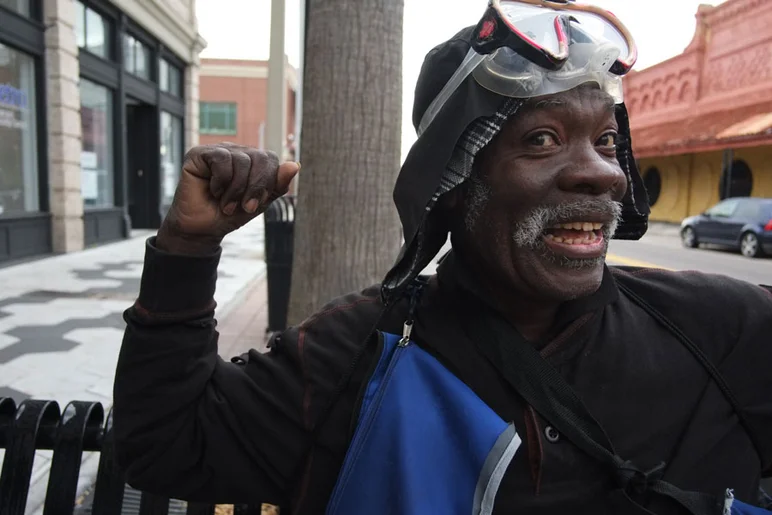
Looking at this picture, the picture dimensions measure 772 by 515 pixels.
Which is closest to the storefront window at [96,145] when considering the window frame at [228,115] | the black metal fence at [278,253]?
the black metal fence at [278,253]

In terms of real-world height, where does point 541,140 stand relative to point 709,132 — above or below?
below

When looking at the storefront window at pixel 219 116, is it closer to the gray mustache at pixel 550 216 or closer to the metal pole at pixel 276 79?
the metal pole at pixel 276 79

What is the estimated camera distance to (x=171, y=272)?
124cm

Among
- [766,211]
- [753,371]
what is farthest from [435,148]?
[766,211]

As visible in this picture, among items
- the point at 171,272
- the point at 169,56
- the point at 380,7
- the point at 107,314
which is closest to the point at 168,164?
the point at 169,56

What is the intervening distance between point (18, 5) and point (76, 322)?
5986 mm

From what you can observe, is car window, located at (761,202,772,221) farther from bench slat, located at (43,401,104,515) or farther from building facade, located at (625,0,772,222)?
bench slat, located at (43,401,104,515)

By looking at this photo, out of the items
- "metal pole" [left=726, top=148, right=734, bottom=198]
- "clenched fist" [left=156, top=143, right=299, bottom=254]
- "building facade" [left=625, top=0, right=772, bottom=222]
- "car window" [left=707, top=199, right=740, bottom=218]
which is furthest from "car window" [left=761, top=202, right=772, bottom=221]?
"clenched fist" [left=156, top=143, right=299, bottom=254]

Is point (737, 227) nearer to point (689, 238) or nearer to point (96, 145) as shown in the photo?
point (689, 238)

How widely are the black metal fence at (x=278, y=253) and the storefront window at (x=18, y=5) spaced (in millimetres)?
6051

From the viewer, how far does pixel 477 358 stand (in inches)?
54.1

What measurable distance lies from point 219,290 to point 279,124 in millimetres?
2735

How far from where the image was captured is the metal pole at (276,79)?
325 inches

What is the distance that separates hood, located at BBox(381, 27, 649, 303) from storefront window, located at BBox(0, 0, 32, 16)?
31.5 feet
